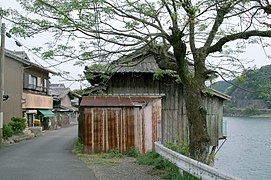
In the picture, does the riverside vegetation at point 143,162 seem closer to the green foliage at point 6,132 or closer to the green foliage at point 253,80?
the green foliage at point 253,80

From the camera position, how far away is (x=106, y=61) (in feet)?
42.3

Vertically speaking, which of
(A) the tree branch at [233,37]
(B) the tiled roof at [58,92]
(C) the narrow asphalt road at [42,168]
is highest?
(B) the tiled roof at [58,92]

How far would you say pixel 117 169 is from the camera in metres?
13.8

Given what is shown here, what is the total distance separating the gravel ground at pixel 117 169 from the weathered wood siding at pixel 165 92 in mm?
6591

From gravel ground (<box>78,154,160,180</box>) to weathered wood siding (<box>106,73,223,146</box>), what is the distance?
659cm

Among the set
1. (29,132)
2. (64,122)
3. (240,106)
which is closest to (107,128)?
(29,132)

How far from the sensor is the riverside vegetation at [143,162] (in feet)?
37.9

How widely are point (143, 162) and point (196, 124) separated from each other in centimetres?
354

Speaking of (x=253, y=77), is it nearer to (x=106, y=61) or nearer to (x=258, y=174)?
(x=106, y=61)

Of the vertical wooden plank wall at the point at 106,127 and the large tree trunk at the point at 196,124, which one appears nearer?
the large tree trunk at the point at 196,124

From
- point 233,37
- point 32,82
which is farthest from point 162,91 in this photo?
point 32,82

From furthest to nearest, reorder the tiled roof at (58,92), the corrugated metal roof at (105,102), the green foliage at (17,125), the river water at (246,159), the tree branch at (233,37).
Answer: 1. the tiled roof at (58,92)
2. the green foliage at (17,125)
3. the river water at (246,159)
4. the corrugated metal roof at (105,102)
5. the tree branch at (233,37)

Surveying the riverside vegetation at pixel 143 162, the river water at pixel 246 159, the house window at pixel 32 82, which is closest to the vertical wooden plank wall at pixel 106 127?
the riverside vegetation at pixel 143 162

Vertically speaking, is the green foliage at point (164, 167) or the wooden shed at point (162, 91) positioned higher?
the wooden shed at point (162, 91)
